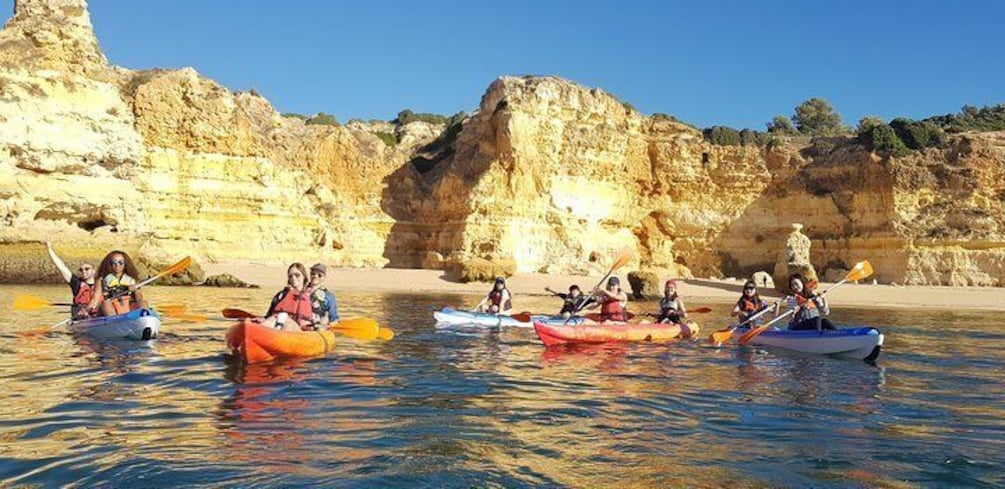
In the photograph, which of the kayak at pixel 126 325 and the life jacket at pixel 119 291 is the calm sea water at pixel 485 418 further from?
the life jacket at pixel 119 291

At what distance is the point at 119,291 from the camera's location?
1043cm

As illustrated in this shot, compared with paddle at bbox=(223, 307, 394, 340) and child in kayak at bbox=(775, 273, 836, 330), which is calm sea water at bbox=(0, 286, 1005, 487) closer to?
paddle at bbox=(223, 307, 394, 340)

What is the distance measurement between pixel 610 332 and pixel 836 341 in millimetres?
3279

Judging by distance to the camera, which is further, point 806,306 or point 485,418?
point 806,306

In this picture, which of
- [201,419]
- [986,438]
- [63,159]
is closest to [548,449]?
[201,419]

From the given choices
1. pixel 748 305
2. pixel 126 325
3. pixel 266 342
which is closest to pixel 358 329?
pixel 266 342

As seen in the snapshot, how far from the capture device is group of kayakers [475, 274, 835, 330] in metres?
11.5

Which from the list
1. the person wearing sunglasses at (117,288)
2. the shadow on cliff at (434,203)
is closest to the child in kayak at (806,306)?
the person wearing sunglasses at (117,288)

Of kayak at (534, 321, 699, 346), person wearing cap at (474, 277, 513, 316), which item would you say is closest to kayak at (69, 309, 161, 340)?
kayak at (534, 321, 699, 346)

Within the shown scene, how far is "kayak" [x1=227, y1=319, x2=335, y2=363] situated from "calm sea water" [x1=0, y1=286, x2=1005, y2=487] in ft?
0.65

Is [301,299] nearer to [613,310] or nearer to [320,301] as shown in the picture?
[320,301]

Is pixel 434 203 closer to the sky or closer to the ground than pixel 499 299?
closer to the sky

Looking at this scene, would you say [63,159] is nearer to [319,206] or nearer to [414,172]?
[319,206]

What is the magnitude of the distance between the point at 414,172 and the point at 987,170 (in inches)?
1014
